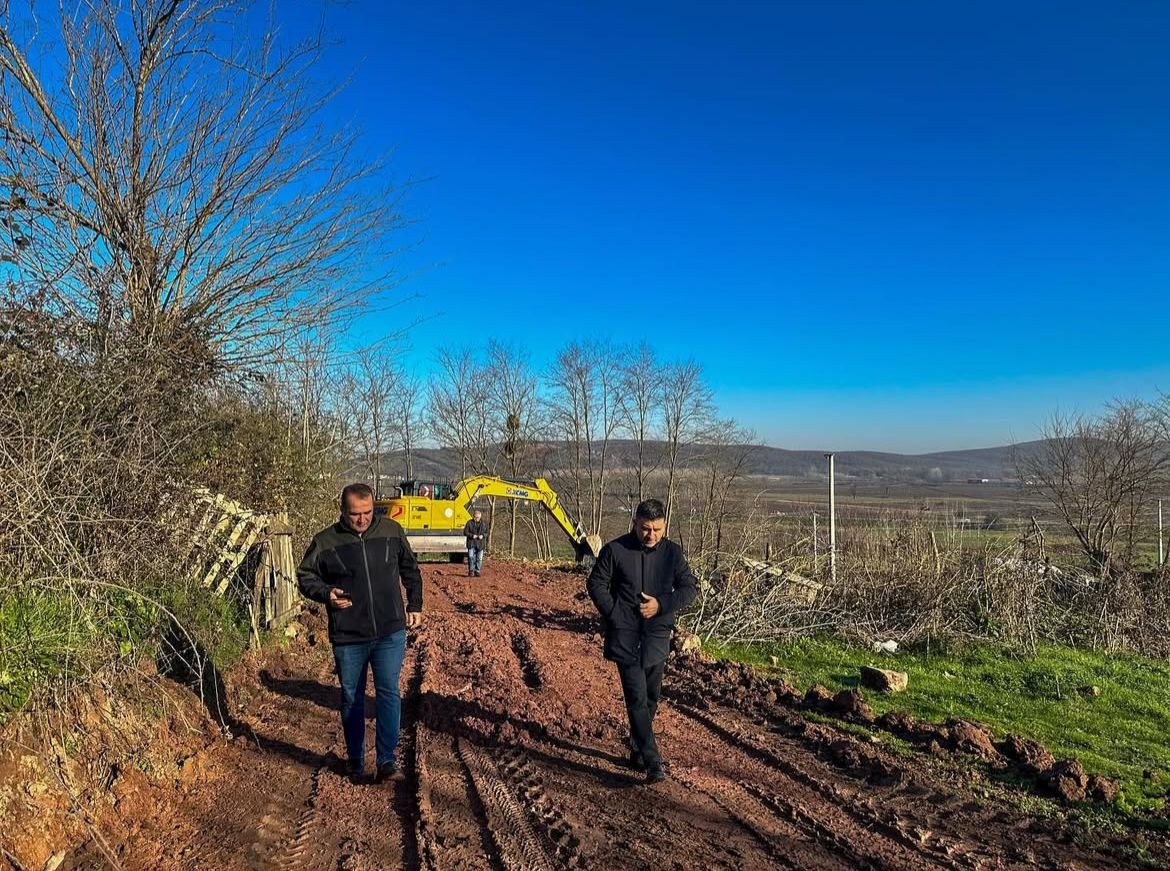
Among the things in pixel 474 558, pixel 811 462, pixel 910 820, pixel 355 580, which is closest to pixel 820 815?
pixel 910 820

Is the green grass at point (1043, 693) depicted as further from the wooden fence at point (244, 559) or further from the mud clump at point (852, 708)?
the wooden fence at point (244, 559)

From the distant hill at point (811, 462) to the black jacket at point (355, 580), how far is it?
19.4 meters

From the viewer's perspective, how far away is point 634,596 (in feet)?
16.0

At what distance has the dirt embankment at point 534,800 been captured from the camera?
397cm

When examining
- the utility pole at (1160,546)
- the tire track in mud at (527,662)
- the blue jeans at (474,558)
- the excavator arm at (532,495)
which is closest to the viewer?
the tire track in mud at (527,662)

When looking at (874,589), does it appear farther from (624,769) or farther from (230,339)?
(230,339)

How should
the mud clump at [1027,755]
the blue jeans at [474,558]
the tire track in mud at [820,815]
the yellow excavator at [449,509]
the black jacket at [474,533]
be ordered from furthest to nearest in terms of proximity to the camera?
1. the yellow excavator at [449,509]
2. the black jacket at [474,533]
3. the blue jeans at [474,558]
4. the mud clump at [1027,755]
5. the tire track in mud at [820,815]

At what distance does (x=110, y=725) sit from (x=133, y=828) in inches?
26.1

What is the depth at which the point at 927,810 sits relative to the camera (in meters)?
4.82

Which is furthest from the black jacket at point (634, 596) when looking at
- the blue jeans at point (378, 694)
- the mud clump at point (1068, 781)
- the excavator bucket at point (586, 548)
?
the excavator bucket at point (586, 548)

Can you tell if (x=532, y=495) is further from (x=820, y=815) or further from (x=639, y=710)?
(x=820, y=815)

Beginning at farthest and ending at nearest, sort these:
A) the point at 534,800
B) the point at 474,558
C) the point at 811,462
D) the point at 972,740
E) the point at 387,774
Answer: the point at 811,462 < the point at 474,558 < the point at 972,740 < the point at 387,774 < the point at 534,800

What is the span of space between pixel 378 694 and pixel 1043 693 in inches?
321

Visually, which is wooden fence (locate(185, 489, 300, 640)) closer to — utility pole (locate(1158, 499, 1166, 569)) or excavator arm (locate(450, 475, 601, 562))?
excavator arm (locate(450, 475, 601, 562))
